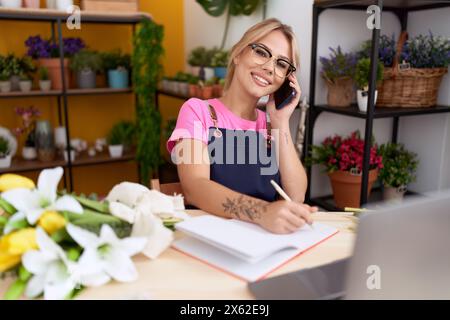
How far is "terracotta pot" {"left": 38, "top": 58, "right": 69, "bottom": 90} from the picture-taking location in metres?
2.99

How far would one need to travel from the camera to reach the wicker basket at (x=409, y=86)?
7.23ft

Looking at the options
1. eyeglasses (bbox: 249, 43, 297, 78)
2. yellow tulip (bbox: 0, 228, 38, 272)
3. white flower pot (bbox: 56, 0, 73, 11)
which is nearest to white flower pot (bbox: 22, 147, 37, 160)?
white flower pot (bbox: 56, 0, 73, 11)

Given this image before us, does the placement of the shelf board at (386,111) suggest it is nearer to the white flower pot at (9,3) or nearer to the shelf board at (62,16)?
the shelf board at (62,16)

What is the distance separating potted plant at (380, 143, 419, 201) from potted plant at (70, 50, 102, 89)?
6.38 feet

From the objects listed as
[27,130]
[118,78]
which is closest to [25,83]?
[27,130]

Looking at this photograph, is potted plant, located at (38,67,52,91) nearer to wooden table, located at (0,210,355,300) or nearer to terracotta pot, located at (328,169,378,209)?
terracotta pot, located at (328,169,378,209)

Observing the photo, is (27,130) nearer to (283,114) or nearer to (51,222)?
(283,114)

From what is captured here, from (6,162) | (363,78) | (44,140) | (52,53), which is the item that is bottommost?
(6,162)

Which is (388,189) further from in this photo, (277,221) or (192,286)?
(192,286)

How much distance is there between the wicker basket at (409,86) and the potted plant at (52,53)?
78.5 inches

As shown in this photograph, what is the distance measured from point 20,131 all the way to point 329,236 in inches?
102

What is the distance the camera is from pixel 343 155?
90.2 inches

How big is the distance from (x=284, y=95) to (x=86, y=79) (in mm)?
1902

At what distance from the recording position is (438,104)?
2.39 meters
